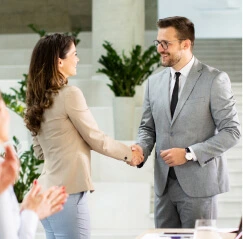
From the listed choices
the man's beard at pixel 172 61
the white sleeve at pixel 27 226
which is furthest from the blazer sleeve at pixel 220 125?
the white sleeve at pixel 27 226

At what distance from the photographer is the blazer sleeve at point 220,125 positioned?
372 centimetres

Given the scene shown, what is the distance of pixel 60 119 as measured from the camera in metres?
3.52

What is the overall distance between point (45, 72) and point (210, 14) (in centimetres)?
869

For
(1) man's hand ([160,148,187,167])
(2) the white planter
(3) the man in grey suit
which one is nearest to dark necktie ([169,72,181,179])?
(3) the man in grey suit

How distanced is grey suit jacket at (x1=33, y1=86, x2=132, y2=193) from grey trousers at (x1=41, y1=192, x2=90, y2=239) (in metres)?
0.07

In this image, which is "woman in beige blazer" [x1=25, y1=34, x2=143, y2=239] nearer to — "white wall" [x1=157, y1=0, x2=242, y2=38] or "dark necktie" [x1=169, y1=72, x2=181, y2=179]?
"dark necktie" [x1=169, y1=72, x2=181, y2=179]

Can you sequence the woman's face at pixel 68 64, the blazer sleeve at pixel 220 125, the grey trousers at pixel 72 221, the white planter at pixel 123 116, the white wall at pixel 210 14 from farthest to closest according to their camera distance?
the white wall at pixel 210 14 < the white planter at pixel 123 116 < the blazer sleeve at pixel 220 125 < the woman's face at pixel 68 64 < the grey trousers at pixel 72 221

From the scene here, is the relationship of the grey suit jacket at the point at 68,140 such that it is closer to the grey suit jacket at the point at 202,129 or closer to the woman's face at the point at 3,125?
the grey suit jacket at the point at 202,129

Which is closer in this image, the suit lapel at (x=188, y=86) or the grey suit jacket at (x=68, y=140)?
the grey suit jacket at (x=68, y=140)

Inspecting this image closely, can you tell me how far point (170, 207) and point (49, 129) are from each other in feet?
2.38

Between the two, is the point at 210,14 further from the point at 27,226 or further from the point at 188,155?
the point at 27,226

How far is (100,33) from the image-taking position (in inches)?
367

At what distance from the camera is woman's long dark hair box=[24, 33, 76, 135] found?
138 inches

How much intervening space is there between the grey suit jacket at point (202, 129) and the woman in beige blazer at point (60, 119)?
0.47 metres
